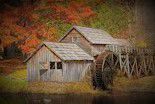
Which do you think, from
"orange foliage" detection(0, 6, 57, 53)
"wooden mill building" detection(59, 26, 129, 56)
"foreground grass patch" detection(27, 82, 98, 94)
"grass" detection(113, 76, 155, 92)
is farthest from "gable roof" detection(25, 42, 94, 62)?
"grass" detection(113, 76, 155, 92)

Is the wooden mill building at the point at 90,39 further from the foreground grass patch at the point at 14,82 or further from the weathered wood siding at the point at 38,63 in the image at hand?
the foreground grass patch at the point at 14,82

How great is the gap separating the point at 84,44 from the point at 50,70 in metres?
1.93

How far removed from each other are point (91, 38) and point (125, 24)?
1.82 metres

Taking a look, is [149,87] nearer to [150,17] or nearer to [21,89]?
[150,17]

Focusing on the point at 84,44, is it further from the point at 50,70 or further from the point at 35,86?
the point at 35,86

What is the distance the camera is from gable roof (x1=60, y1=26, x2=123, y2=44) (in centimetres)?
1843

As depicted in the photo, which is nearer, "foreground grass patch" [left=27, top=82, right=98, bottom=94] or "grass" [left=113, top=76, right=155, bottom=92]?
"grass" [left=113, top=76, right=155, bottom=92]

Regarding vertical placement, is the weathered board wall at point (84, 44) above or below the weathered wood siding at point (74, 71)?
above

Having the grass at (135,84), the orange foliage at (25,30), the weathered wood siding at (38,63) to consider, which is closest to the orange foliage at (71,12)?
the orange foliage at (25,30)

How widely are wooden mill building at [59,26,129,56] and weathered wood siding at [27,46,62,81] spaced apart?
1.29 meters

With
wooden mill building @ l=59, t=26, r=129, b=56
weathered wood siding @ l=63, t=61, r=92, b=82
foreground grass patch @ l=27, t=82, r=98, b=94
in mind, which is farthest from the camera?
wooden mill building @ l=59, t=26, r=129, b=56

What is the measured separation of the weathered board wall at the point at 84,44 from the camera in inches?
738

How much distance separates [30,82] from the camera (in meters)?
17.8

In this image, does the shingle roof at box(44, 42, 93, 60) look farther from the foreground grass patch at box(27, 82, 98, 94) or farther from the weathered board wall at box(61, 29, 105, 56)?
the foreground grass patch at box(27, 82, 98, 94)
